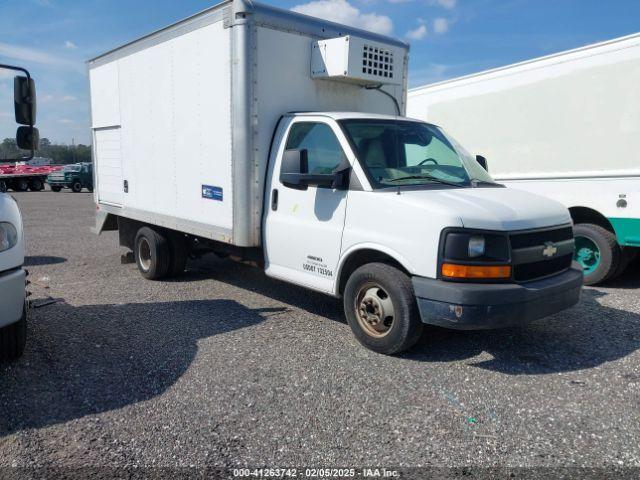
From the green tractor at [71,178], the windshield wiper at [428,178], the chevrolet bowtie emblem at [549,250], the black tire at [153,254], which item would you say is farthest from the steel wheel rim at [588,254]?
the green tractor at [71,178]

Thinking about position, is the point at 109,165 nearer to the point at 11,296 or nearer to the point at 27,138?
the point at 27,138

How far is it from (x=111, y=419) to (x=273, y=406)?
1.05 m

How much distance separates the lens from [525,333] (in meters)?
5.23

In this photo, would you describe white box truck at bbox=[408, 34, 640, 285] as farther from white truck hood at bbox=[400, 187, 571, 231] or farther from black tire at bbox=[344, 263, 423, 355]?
black tire at bbox=[344, 263, 423, 355]

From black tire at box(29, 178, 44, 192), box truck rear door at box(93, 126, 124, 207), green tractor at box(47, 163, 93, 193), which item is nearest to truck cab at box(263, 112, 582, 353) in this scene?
box truck rear door at box(93, 126, 124, 207)

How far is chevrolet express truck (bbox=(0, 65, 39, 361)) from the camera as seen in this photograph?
12.5 feet

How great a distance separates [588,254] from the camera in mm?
7195

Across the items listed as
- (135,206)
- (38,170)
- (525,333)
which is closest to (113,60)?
(135,206)

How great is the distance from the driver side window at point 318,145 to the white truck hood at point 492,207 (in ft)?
2.76

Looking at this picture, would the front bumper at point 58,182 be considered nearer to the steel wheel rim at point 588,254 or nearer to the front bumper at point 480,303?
the steel wheel rim at point 588,254

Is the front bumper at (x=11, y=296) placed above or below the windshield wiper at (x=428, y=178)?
below

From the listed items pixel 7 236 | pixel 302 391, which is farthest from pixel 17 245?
pixel 302 391

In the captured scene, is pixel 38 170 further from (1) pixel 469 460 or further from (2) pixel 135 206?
(1) pixel 469 460

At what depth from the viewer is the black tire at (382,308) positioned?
4.33 meters
